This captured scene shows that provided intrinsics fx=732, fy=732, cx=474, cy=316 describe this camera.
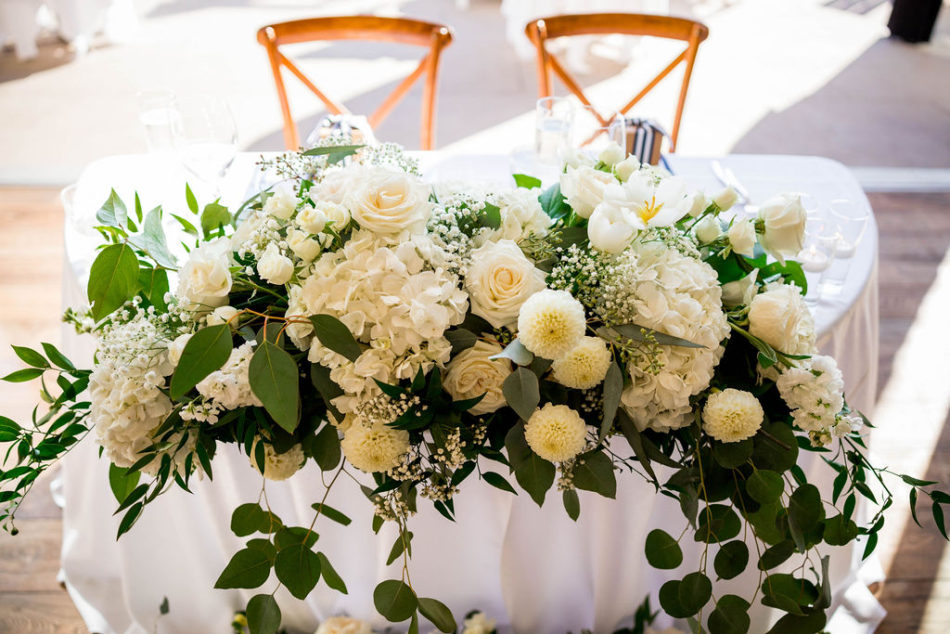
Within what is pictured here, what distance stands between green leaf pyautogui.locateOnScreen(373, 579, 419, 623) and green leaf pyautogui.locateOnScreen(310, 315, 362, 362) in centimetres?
28

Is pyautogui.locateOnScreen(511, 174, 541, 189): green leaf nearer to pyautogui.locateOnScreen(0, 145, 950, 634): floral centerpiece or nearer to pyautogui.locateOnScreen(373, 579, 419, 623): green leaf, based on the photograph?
pyautogui.locateOnScreen(0, 145, 950, 634): floral centerpiece

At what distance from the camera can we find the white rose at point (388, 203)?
0.82 metres

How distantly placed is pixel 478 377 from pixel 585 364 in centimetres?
12

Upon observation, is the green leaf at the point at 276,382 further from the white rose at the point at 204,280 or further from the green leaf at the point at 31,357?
the green leaf at the point at 31,357

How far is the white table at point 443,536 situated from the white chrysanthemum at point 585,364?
0.52 m

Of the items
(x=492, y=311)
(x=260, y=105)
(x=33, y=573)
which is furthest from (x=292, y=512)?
(x=260, y=105)

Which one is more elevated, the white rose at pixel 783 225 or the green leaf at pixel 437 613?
the white rose at pixel 783 225

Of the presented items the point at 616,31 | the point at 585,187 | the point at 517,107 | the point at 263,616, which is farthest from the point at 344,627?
the point at 517,107

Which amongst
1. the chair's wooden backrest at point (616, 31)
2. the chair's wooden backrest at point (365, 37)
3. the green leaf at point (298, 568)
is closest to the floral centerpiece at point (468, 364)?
the green leaf at point (298, 568)

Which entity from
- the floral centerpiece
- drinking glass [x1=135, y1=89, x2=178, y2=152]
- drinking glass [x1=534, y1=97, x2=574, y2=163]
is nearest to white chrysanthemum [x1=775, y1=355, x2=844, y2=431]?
the floral centerpiece

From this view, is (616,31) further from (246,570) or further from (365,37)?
(246,570)

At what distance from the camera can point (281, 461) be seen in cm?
90

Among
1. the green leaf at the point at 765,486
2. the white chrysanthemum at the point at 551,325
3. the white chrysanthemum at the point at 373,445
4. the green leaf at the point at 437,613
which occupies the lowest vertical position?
the green leaf at the point at 437,613

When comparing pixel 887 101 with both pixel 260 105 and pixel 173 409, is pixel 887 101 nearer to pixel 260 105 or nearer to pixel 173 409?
pixel 260 105
